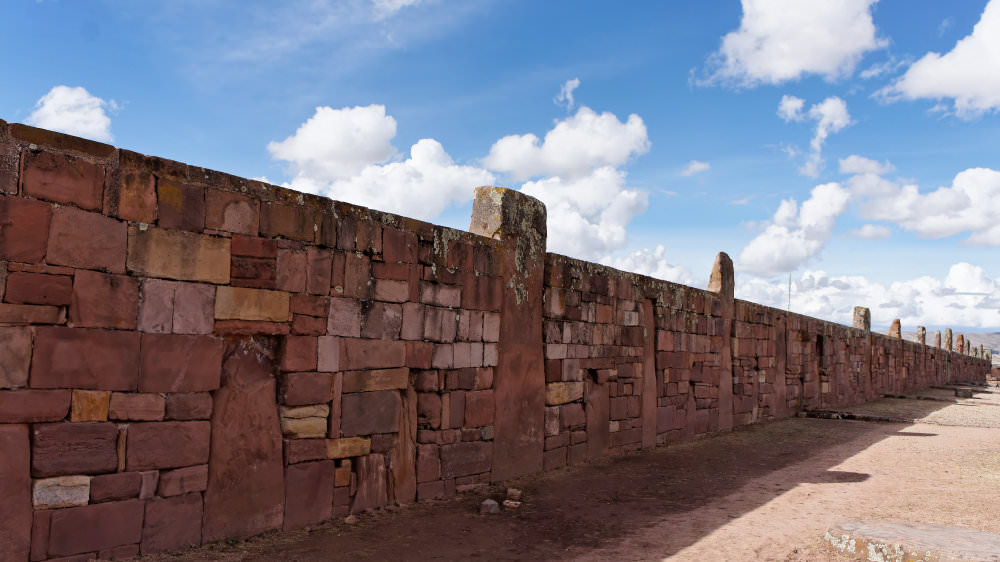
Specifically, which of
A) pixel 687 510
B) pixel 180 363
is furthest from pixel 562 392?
pixel 180 363

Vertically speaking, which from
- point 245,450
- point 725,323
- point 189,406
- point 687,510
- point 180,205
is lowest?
point 687,510

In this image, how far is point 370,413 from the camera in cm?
608

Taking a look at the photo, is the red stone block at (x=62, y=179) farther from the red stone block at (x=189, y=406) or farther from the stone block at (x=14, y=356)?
the red stone block at (x=189, y=406)

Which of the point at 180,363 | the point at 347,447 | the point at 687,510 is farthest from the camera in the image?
the point at 687,510

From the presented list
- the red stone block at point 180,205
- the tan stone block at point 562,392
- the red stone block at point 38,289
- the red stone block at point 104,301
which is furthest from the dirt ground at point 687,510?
the red stone block at point 180,205

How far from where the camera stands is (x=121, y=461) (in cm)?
443

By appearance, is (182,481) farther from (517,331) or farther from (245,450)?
(517,331)

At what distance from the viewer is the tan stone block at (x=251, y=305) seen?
500cm

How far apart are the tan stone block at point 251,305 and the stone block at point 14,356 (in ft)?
Answer: 3.93

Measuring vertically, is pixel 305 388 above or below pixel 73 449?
above

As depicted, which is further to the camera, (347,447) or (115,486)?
(347,447)

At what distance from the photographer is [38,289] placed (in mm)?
4137

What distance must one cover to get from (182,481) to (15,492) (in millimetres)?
986

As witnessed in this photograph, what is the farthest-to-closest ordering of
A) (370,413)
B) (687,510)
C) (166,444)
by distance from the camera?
(687,510) → (370,413) → (166,444)
